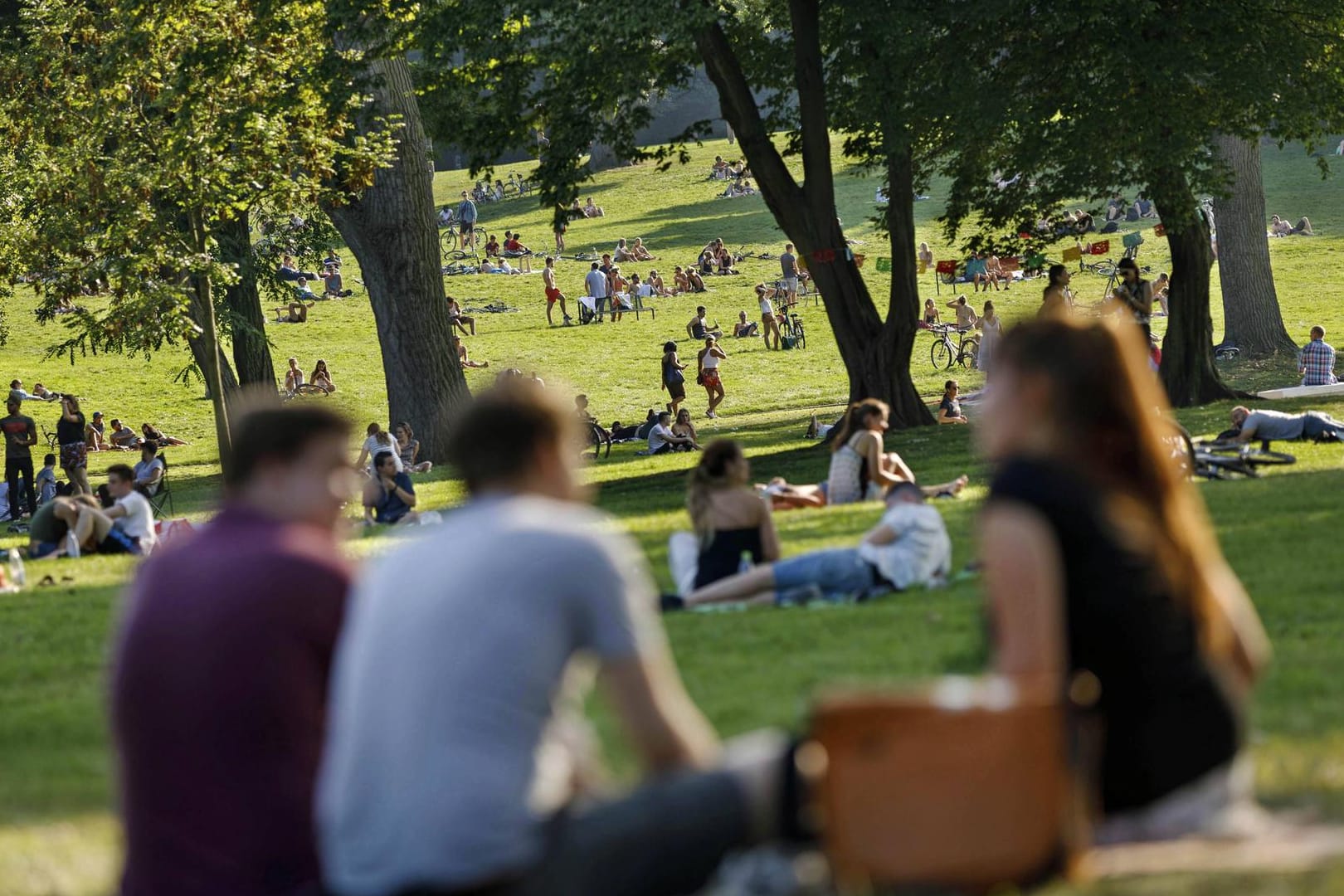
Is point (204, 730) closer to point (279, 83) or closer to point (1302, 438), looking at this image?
point (1302, 438)

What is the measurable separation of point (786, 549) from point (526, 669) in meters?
10.3

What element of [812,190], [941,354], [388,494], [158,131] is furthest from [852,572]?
[941,354]

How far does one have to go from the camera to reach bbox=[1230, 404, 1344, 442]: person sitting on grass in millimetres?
19469

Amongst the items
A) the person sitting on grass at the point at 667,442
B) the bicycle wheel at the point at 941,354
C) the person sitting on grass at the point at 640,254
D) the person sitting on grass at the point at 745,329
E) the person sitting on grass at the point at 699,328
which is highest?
the person sitting on grass at the point at 640,254

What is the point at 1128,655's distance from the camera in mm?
4266

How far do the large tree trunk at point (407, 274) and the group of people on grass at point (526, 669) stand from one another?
24428 millimetres

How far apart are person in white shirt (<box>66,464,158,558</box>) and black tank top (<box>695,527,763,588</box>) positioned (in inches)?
350

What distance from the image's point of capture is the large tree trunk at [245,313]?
3459 cm

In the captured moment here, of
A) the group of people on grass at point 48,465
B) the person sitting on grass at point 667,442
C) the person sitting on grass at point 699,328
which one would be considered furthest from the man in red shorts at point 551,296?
the person sitting on grass at point 667,442

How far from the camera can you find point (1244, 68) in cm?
2206

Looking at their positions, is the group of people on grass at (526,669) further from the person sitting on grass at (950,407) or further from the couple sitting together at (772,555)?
the person sitting on grass at (950,407)

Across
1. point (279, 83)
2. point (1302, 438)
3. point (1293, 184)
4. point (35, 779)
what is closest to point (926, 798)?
point (35, 779)

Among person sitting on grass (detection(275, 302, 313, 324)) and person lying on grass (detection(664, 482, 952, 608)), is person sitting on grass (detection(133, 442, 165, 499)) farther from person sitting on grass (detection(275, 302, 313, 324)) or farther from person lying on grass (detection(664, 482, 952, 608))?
person sitting on grass (detection(275, 302, 313, 324))

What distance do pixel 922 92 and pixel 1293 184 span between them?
155ft
